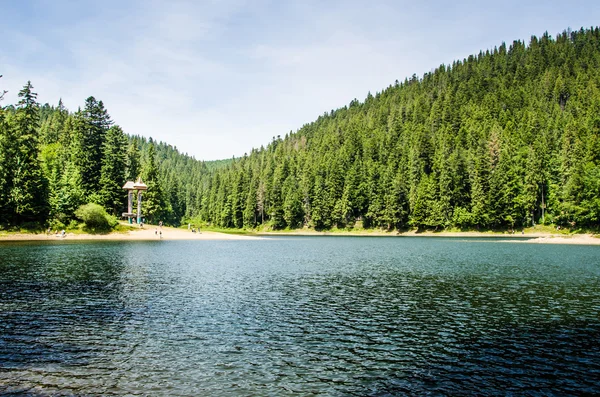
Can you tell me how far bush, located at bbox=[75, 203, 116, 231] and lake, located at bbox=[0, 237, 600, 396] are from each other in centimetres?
5179

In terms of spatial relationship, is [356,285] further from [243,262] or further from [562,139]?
[562,139]

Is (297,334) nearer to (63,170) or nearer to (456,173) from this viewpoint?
(63,170)

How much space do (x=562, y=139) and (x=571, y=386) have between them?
137 metres

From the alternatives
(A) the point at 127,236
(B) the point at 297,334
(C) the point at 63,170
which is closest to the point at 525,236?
(A) the point at 127,236

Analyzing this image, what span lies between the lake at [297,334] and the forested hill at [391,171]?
132 feet

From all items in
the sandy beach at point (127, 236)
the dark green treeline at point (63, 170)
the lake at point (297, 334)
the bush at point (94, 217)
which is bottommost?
the lake at point (297, 334)

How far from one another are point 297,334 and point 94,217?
79681mm

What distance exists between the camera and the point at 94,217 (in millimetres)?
86312

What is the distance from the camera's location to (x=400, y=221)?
138625mm

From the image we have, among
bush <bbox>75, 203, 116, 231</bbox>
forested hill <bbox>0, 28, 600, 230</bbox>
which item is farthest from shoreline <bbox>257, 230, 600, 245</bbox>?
Result: bush <bbox>75, 203, 116, 231</bbox>

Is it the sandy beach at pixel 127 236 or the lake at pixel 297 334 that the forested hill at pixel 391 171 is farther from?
the lake at pixel 297 334

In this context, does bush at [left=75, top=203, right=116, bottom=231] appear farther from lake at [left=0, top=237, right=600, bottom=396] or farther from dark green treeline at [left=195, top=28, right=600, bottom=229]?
dark green treeline at [left=195, top=28, right=600, bottom=229]

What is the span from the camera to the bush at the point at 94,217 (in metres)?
84.7

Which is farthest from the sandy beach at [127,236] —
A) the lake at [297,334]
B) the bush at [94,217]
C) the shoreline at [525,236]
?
the shoreline at [525,236]
